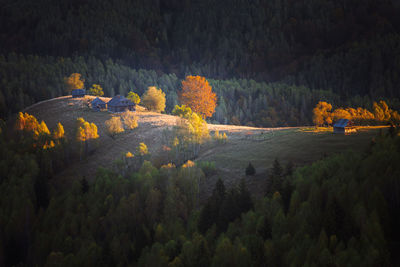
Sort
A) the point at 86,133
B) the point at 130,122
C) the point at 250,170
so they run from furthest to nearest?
the point at 130,122, the point at 86,133, the point at 250,170

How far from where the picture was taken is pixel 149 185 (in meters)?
67.3

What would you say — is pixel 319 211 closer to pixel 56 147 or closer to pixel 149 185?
pixel 149 185

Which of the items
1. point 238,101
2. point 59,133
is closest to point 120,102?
point 59,133

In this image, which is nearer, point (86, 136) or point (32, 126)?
point (86, 136)

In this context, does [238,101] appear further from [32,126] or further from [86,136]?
[32,126]

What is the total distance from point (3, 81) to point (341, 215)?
18775cm

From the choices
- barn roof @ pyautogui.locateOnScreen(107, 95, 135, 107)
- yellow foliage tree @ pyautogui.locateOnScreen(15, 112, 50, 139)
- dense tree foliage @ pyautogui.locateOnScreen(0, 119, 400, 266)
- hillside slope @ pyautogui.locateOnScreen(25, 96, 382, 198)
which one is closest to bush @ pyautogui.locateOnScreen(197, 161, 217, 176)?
hillside slope @ pyautogui.locateOnScreen(25, 96, 382, 198)

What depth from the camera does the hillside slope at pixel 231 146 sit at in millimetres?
66000

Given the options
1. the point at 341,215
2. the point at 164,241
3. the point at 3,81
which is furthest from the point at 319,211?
the point at 3,81

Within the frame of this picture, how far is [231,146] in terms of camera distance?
8519 cm

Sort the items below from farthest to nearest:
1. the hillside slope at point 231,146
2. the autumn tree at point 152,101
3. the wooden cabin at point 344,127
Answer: the autumn tree at point 152,101 < the wooden cabin at point 344,127 < the hillside slope at point 231,146

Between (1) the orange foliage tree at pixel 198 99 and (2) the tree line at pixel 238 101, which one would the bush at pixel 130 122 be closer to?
(1) the orange foliage tree at pixel 198 99

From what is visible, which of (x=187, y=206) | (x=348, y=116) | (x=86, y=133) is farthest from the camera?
(x=348, y=116)

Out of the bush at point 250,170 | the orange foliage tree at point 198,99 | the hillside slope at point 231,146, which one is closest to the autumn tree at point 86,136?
the hillside slope at point 231,146
